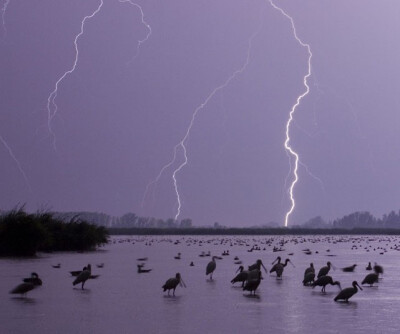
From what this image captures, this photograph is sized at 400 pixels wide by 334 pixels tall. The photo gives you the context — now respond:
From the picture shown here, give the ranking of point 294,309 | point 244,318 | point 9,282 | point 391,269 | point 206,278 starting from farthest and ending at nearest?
point 391,269, point 206,278, point 9,282, point 294,309, point 244,318

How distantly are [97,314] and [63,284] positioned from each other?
8.36 metres

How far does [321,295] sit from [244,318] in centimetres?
587

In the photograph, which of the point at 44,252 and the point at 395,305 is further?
the point at 44,252

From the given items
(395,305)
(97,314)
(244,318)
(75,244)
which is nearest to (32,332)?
(97,314)

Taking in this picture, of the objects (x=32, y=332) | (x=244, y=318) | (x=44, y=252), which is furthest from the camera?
(x=44, y=252)

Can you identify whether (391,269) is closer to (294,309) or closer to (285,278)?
(285,278)

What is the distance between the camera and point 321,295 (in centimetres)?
2161

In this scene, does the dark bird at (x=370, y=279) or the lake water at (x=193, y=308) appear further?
the dark bird at (x=370, y=279)

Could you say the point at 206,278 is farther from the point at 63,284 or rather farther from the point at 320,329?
the point at 320,329

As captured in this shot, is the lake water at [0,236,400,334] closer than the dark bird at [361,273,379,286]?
Yes

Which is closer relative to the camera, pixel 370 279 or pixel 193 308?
pixel 193 308

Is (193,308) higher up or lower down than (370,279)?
lower down

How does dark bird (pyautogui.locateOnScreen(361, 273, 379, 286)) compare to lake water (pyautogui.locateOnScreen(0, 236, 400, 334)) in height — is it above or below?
above

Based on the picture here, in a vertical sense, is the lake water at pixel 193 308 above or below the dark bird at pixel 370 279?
below
